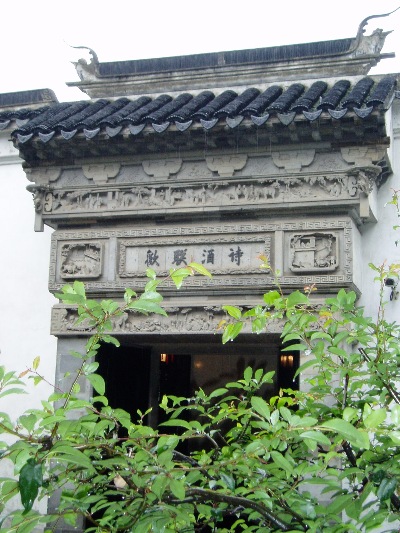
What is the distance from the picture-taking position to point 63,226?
7.45m

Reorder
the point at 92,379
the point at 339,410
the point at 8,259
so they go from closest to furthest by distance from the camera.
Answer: the point at 92,379
the point at 339,410
the point at 8,259

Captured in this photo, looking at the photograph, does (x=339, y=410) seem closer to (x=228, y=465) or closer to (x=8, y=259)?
(x=228, y=465)

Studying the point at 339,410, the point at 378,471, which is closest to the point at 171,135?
the point at 339,410

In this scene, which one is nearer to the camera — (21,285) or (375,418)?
(375,418)

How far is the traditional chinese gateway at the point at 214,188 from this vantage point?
259 inches

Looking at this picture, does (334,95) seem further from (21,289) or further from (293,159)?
(21,289)

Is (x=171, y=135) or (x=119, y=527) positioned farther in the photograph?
(x=171, y=135)

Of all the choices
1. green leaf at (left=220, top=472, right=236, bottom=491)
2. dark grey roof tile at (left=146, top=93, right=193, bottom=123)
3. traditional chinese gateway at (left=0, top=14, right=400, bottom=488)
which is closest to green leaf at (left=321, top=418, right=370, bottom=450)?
green leaf at (left=220, top=472, right=236, bottom=491)

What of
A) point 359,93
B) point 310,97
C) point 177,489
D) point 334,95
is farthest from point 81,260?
point 177,489

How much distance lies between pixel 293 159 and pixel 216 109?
2.59 feet

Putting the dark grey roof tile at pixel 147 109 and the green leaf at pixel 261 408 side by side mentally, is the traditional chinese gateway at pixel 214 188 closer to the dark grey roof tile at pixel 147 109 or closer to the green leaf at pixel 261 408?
the dark grey roof tile at pixel 147 109

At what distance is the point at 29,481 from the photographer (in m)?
2.28

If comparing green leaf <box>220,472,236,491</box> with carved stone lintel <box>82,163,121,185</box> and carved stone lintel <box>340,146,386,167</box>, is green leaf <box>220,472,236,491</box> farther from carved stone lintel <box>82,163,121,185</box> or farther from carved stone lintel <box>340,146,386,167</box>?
carved stone lintel <box>82,163,121,185</box>

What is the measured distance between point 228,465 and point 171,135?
14.3 ft
